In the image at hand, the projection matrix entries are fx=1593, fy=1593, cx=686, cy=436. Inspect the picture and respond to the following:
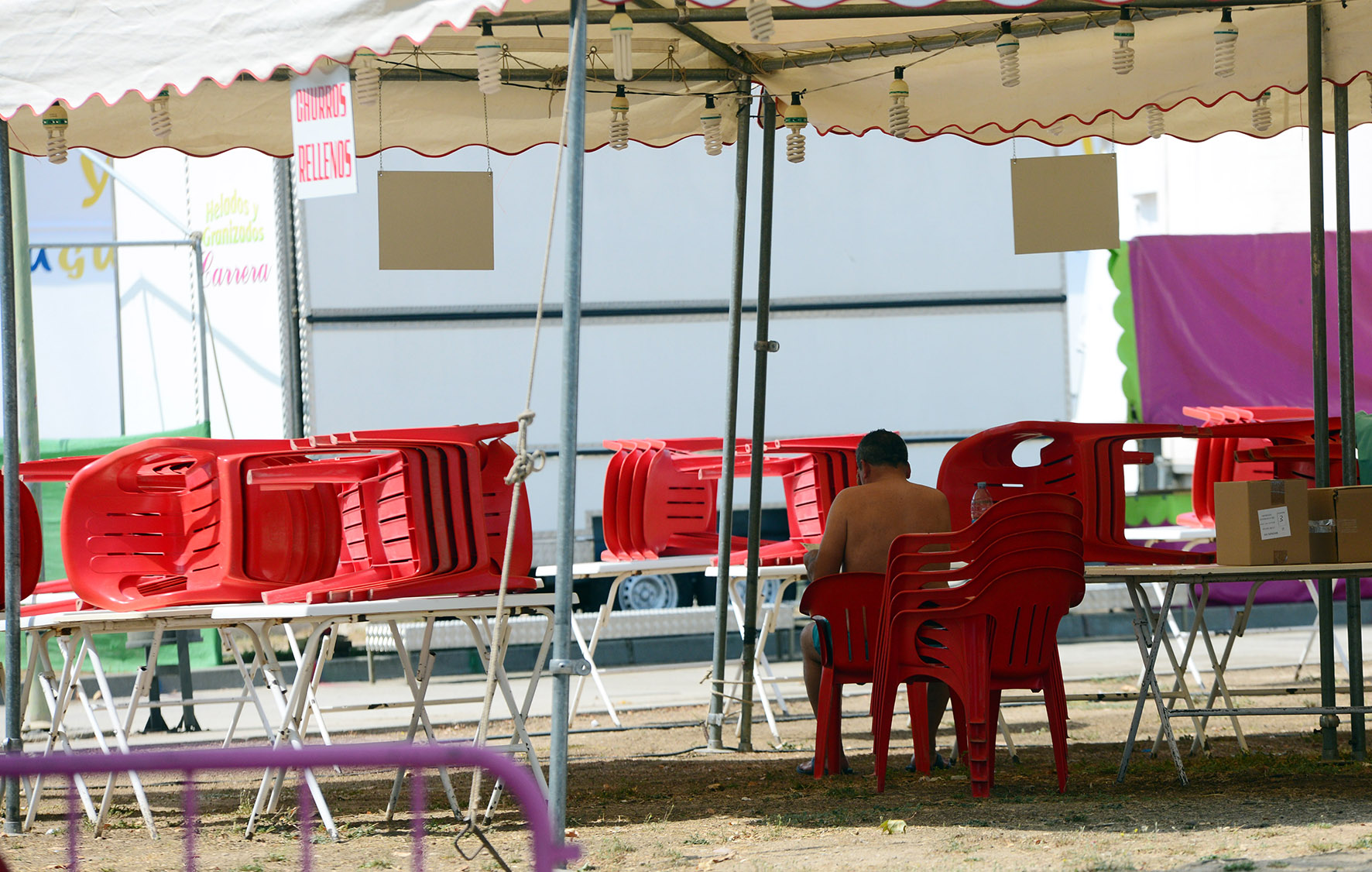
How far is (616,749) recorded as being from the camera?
735 cm

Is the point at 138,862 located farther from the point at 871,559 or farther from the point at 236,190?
the point at 236,190

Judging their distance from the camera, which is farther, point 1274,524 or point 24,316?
point 24,316

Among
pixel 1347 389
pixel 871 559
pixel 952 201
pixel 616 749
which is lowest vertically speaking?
pixel 616 749

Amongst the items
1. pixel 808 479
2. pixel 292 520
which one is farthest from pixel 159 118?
pixel 808 479

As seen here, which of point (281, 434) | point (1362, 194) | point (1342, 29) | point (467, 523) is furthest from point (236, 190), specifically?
point (1362, 194)

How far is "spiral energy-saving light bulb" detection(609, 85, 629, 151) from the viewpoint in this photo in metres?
6.43

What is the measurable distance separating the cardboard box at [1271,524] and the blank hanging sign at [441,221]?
283cm

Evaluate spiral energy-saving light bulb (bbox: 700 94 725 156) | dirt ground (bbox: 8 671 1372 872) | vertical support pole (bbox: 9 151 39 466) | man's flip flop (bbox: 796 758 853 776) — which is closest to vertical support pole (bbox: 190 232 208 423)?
vertical support pole (bbox: 9 151 39 466)

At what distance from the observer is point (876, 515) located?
5.69 meters

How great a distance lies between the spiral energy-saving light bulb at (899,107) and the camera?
6309 mm

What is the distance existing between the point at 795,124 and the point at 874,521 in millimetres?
1959

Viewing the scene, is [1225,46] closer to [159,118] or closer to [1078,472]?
[1078,472]

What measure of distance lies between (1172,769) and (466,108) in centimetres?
386

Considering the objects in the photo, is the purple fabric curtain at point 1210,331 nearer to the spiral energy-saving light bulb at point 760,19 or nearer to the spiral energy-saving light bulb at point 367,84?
the spiral energy-saving light bulb at point 367,84
